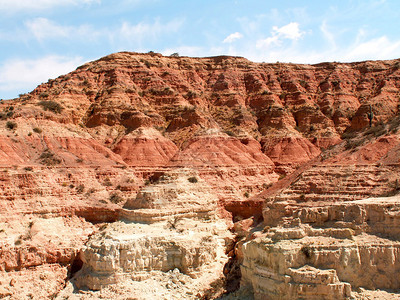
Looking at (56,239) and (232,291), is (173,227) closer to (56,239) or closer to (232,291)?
(232,291)

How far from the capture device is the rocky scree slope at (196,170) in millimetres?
24469

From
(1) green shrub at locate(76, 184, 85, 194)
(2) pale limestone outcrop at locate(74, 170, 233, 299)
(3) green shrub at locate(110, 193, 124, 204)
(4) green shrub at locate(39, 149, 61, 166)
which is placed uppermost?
(4) green shrub at locate(39, 149, 61, 166)

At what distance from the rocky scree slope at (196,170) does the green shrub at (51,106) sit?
264 millimetres

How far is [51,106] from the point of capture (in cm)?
5231

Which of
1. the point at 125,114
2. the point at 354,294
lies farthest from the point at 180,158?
the point at 354,294

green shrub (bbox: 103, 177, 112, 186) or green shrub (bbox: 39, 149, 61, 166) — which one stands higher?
green shrub (bbox: 39, 149, 61, 166)

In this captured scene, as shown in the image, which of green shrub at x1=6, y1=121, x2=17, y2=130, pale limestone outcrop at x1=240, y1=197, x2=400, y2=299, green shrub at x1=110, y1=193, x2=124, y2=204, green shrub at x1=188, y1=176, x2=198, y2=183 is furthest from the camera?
green shrub at x1=6, y1=121, x2=17, y2=130

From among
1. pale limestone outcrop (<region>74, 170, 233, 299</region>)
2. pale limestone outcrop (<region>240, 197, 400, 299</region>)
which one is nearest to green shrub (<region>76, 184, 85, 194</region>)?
pale limestone outcrop (<region>74, 170, 233, 299</region>)

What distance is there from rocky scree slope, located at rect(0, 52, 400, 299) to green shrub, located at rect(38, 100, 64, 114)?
10.4 inches

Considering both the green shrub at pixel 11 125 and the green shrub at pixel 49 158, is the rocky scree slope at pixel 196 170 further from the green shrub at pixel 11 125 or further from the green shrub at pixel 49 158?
the green shrub at pixel 11 125

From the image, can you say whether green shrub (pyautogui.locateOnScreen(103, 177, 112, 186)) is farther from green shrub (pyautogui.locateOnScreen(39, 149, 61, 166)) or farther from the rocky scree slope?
green shrub (pyautogui.locateOnScreen(39, 149, 61, 166))

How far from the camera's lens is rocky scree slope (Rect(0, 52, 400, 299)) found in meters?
24.5

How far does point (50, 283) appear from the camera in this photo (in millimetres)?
29172

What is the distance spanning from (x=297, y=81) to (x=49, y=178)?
5317 centimetres
